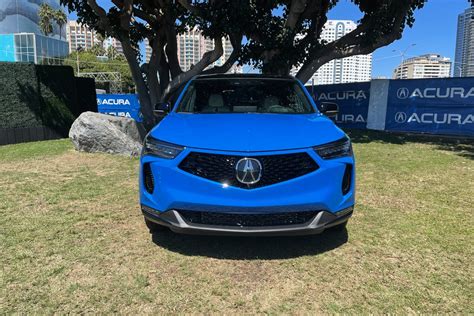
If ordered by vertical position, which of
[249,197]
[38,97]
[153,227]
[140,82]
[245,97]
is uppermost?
[140,82]

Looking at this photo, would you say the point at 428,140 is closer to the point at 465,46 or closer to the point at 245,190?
the point at 245,190

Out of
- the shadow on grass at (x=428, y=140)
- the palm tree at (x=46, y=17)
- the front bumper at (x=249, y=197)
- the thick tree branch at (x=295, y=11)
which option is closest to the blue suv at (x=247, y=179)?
the front bumper at (x=249, y=197)

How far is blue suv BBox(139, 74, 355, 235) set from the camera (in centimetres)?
290

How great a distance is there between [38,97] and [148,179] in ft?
34.4

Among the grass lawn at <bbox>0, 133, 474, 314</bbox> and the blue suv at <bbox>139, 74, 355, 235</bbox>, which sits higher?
the blue suv at <bbox>139, 74, 355, 235</bbox>

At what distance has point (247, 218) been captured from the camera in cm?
296

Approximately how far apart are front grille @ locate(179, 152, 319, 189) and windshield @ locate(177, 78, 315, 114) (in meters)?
1.31

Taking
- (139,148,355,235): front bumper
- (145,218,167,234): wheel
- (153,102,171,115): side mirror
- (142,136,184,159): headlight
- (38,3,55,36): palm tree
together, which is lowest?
(145,218,167,234): wheel

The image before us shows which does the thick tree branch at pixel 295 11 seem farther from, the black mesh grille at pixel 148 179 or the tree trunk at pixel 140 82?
the black mesh grille at pixel 148 179

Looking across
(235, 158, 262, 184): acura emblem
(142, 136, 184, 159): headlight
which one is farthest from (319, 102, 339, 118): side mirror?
(142, 136, 184, 159): headlight

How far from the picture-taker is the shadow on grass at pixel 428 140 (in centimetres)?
948

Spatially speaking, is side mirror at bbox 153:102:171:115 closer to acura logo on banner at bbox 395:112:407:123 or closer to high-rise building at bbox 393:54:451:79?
acura logo on banner at bbox 395:112:407:123

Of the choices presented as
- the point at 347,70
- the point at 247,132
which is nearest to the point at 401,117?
the point at 247,132

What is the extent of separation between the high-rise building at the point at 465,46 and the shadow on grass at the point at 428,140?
1916 inches
